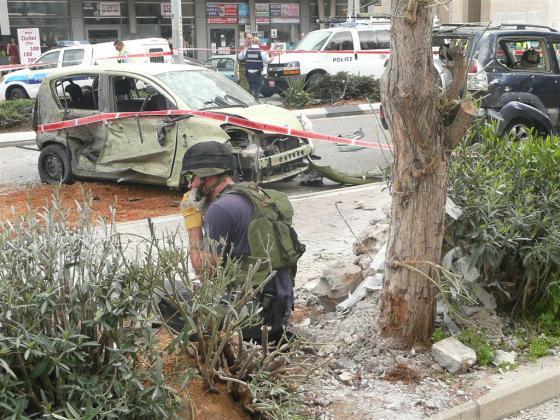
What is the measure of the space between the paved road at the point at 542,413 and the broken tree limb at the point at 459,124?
4.87 feet

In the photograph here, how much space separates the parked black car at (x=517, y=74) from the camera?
34.5ft

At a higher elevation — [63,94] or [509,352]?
[63,94]

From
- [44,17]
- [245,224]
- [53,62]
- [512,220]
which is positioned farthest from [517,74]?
[44,17]

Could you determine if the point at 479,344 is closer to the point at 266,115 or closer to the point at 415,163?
the point at 415,163

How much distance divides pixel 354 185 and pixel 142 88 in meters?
2.91

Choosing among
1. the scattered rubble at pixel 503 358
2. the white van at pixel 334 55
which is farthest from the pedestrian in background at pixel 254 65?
the scattered rubble at pixel 503 358

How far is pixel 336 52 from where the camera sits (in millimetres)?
20797

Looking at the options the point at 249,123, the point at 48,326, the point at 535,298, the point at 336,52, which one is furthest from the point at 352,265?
the point at 336,52

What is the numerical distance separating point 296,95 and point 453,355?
15498mm

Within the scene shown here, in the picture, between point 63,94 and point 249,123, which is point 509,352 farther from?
point 63,94

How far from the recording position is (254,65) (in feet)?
63.7

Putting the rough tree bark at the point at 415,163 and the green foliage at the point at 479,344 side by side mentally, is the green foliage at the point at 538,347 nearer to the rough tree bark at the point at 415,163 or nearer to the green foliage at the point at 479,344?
the green foliage at the point at 479,344

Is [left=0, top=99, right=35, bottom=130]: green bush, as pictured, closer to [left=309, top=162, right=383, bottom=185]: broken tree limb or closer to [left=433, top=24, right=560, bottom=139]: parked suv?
[left=309, top=162, right=383, bottom=185]: broken tree limb

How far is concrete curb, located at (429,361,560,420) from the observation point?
406 centimetres
